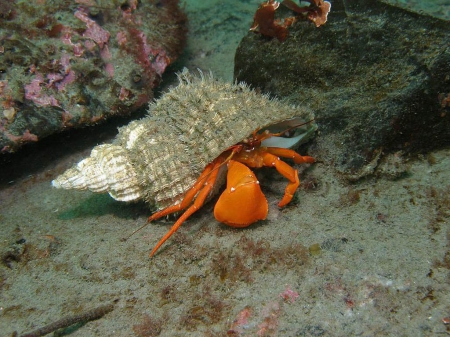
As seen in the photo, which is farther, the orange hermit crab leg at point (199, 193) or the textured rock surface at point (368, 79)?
the orange hermit crab leg at point (199, 193)

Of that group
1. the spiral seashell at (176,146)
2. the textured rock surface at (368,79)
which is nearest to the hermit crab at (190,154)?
the spiral seashell at (176,146)

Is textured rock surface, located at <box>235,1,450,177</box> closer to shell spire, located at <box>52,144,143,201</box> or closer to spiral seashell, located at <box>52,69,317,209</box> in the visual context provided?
spiral seashell, located at <box>52,69,317,209</box>

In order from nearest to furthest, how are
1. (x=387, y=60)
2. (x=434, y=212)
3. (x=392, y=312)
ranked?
(x=392, y=312) → (x=434, y=212) → (x=387, y=60)

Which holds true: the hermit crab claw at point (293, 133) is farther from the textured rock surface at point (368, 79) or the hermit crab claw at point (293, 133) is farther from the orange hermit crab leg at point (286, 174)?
the orange hermit crab leg at point (286, 174)

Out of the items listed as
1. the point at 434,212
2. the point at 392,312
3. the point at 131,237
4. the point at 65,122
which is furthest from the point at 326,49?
the point at 65,122

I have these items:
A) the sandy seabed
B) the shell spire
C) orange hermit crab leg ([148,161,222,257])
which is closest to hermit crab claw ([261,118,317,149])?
the sandy seabed

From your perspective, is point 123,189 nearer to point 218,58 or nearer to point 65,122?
point 65,122
